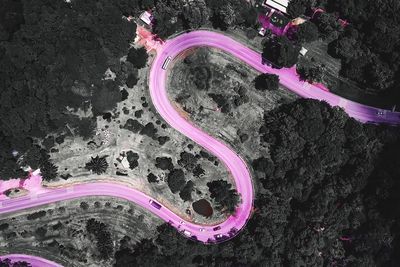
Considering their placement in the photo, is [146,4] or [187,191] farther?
[187,191]

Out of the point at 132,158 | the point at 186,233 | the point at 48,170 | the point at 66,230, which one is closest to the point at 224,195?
the point at 186,233

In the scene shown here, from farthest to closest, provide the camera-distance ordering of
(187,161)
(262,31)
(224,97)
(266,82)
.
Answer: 1. (262,31)
2. (224,97)
3. (266,82)
4. (187,161)

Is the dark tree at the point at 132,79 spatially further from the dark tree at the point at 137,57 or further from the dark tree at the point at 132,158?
the dark tree at the point at 132,158

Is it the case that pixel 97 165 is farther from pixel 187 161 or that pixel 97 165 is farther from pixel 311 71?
pixel 311 71

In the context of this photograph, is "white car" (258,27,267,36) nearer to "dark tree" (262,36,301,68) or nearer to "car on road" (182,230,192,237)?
"dark tree" (262,36,301,68)

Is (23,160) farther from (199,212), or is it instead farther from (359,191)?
(359,191)

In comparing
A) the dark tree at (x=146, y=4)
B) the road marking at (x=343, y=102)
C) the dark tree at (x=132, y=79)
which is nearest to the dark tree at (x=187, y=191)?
the dark tree at (x=132, y=79)

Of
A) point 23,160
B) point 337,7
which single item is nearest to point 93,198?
point 23,160
